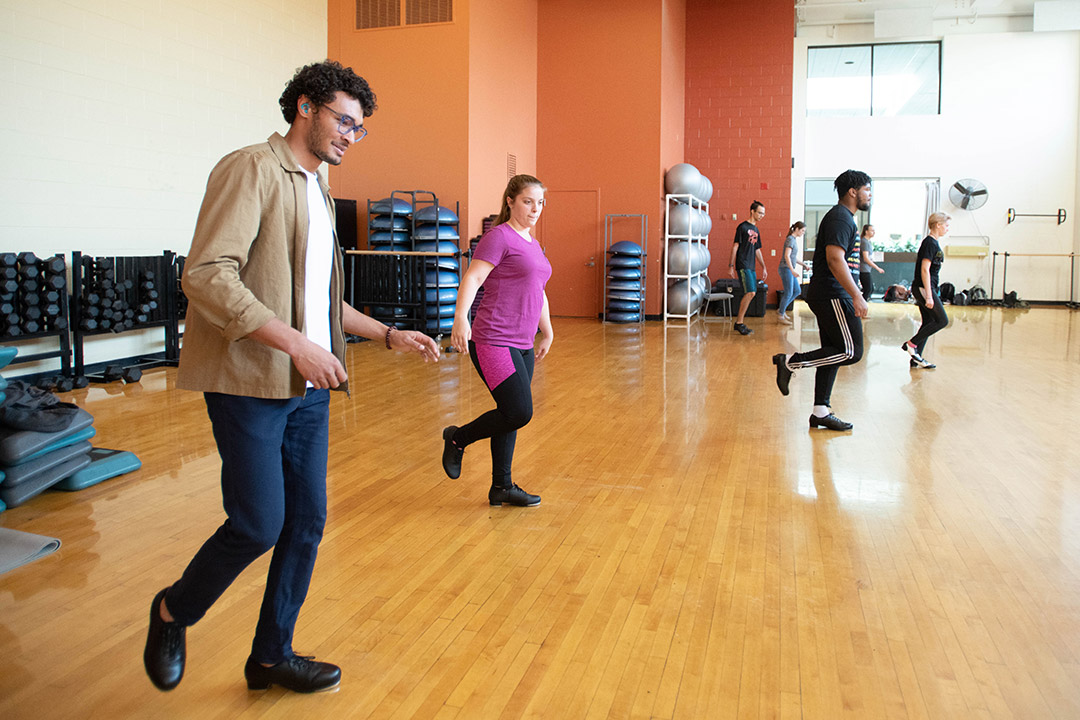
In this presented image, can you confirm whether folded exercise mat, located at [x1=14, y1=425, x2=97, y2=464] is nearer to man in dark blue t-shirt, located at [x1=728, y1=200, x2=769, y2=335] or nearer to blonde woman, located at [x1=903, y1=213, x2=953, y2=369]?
blonde woman, located at [x1=903, y1=213, x2=953, y2=369]

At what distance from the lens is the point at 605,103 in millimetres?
12953

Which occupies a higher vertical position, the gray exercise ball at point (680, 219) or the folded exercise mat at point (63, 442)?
the gray exercise ball at point (680, 219)

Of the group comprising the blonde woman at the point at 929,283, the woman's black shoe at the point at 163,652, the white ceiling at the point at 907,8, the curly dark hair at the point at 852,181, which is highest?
the white ceiling at the point at 907,8

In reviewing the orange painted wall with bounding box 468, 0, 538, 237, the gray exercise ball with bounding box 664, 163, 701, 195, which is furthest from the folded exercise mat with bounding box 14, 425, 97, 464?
the gray exercise ball with bounding box 664, 163, 701, 195

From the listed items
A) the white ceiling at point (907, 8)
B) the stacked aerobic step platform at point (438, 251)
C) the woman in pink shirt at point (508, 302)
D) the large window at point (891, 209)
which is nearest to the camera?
the woman in pink shirt at point (508, 302)

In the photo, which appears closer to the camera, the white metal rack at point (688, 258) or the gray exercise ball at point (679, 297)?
the white metal rack at point (688, 258)

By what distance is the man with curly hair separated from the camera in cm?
179

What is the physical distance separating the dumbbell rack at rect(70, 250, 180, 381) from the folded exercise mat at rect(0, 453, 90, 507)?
11.4 ft

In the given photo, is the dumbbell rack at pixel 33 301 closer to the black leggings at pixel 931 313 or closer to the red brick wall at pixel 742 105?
the black leggings at pixel 931 313

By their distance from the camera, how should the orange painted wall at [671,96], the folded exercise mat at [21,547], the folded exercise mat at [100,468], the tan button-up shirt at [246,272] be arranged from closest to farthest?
the tan button-up shirt at [246,272]
the folded exercise mat at [21,547]
the folded exercise mat at [100,468]
the orange painted wall at [671,96]

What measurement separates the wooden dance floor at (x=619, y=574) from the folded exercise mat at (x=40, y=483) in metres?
0.08

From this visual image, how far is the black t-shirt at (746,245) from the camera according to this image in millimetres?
11207

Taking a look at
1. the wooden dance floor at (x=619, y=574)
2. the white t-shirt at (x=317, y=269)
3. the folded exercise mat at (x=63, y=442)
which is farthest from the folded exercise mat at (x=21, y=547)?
the white t-shirt at (x=317, y=269)

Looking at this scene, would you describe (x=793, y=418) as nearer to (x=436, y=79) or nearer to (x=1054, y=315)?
(x=436, y=79)
